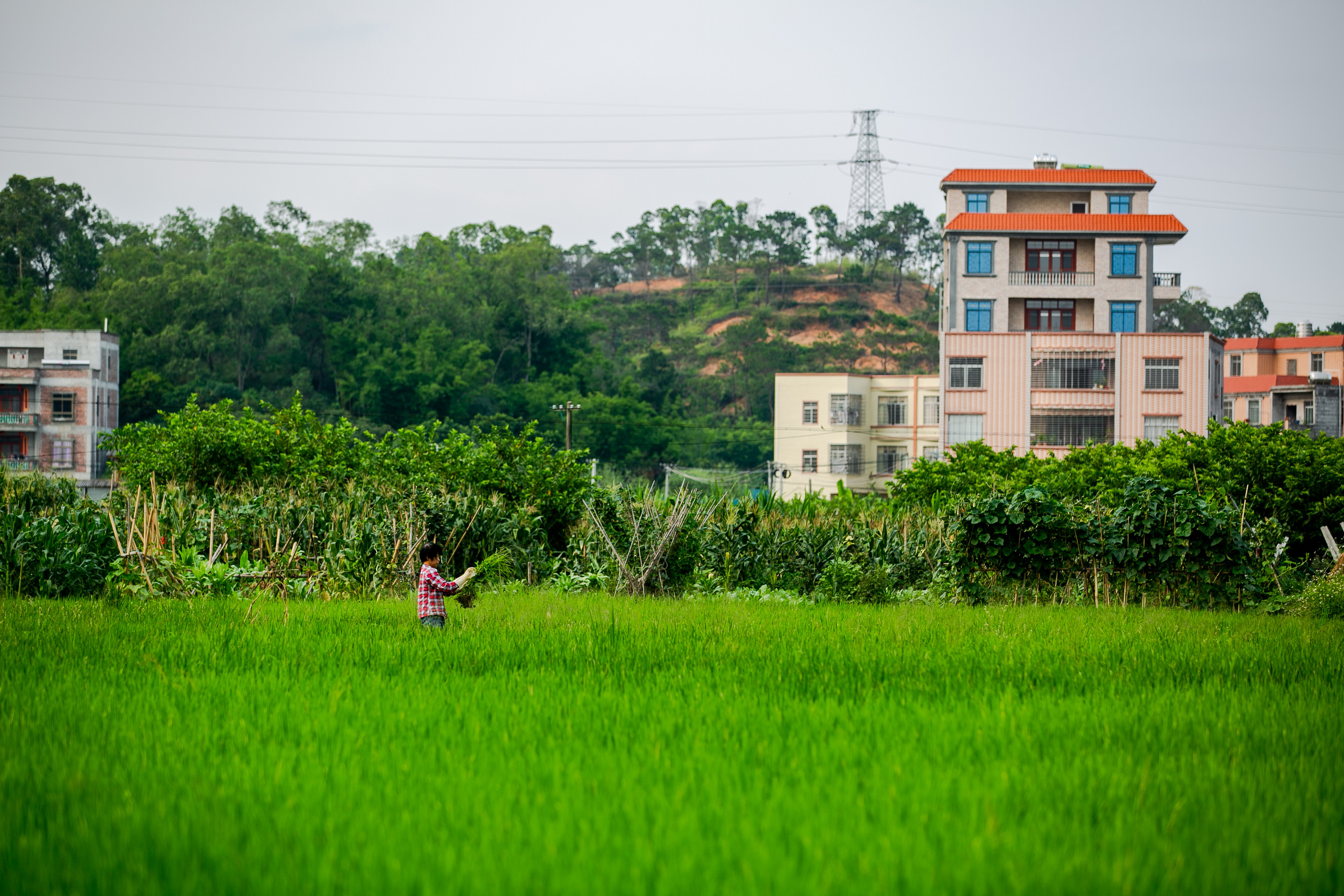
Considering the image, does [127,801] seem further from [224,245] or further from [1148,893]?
[224,245]

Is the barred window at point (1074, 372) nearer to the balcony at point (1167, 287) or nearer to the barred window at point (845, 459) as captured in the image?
the balcony at point (1167, 287)

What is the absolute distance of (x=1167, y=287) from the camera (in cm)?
5512

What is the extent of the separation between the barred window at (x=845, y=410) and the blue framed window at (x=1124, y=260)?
1573 cm

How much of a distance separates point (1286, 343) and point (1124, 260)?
110 ft

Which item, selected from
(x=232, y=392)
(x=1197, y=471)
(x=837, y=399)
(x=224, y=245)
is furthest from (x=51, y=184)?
(x=1197, y=471)

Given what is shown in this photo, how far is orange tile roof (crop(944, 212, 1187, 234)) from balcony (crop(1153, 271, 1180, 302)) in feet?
13.3

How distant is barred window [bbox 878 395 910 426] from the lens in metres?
61.9

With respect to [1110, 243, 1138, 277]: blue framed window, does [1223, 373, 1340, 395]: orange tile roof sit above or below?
below

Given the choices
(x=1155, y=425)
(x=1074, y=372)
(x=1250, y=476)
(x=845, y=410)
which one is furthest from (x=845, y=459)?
(x=1250, y=476)

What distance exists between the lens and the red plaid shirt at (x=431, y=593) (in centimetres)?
1155

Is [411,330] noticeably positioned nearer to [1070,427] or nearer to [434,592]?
[1070,427]

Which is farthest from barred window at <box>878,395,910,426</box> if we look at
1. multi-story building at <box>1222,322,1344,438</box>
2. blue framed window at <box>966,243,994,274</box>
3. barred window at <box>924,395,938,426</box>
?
multi-story building at <box>1222,322,1344,438</box>

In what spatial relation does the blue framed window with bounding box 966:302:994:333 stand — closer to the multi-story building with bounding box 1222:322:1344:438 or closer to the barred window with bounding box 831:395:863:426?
the barred window with bounding box 831:395:863:426

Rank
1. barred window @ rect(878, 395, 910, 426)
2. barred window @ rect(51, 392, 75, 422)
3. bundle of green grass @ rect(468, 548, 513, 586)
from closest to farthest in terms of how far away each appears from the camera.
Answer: bundle of green grass @ rect(468, 548, 513, 586), barred window @ rect(51, 392, 75, 422), barred window @ rect(878, 395, 910, 426)
